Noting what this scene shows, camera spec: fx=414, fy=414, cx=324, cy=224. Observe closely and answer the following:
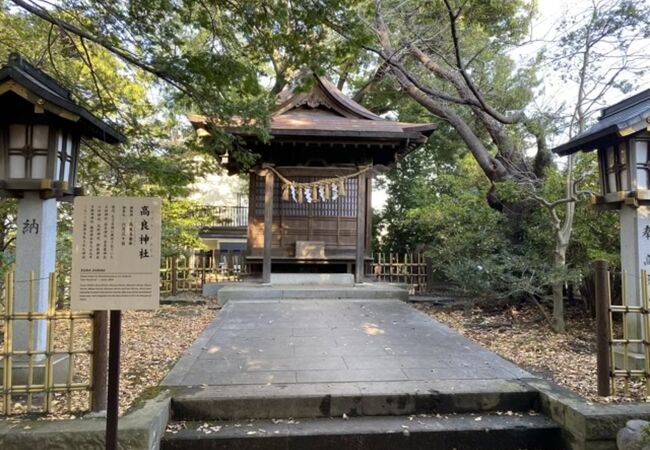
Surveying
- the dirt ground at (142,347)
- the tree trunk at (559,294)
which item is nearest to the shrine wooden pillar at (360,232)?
the dirt ground at (142,347)

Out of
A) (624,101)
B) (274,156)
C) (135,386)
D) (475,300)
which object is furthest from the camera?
(274,156)

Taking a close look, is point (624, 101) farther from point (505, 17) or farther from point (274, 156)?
point (274, 156)

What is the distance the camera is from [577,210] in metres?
7.43

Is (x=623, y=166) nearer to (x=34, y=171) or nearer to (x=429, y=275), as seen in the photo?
(x=34, y=171)

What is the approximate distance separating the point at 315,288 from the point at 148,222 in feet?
24.1

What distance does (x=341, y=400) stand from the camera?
376cm

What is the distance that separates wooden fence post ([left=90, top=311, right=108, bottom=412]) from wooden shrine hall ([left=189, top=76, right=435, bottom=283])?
23.4ft

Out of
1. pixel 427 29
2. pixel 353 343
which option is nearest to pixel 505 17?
pixel 427 29

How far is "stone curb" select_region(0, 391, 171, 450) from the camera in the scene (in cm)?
287

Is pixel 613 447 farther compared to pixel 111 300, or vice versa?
pixel 613 447

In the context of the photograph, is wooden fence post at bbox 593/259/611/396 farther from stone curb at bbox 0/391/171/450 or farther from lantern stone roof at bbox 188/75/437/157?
lantern stone roof at bbox 188/75/437/157

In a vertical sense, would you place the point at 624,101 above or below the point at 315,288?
above

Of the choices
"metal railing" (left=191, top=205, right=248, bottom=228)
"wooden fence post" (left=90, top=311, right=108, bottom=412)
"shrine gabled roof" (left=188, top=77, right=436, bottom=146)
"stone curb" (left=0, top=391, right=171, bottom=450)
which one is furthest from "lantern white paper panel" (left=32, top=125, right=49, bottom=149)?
"metal railing" (left=191, top=205, right=248, bottom=228)

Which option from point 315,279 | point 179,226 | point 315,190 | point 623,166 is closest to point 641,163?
point 623,166
